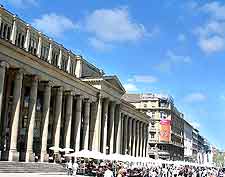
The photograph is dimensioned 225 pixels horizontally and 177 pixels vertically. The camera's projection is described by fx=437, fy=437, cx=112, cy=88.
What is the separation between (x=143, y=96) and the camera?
153 meters

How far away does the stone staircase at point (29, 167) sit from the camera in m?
44.9

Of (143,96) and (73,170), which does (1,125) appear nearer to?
(73,170)

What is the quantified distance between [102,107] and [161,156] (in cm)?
6316

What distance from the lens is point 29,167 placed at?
49.3 m

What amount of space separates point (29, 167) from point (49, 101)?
1366cm

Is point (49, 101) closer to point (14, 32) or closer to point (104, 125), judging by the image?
point (14, 32)

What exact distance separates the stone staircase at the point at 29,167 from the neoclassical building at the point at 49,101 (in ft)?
8.14

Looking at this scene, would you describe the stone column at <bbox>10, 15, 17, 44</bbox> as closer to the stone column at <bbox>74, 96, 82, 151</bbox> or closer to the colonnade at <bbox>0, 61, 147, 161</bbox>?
the colonnade at <bbox>0, 61, 147, 161</bbox>

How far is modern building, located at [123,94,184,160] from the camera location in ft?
462

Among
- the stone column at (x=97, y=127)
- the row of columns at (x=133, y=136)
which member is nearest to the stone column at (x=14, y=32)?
the stone column at (x=97, y=127)

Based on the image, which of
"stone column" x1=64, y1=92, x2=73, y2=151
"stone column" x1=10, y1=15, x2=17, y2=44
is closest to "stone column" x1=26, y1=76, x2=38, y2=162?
"stone column" x1=10, y1=15, x2=17, y2=44

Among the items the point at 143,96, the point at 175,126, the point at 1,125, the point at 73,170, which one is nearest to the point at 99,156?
the point at 73,170

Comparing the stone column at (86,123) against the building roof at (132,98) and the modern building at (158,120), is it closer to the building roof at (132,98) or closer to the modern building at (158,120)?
the modern building at (158,120)

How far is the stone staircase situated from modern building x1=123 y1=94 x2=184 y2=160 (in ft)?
267
